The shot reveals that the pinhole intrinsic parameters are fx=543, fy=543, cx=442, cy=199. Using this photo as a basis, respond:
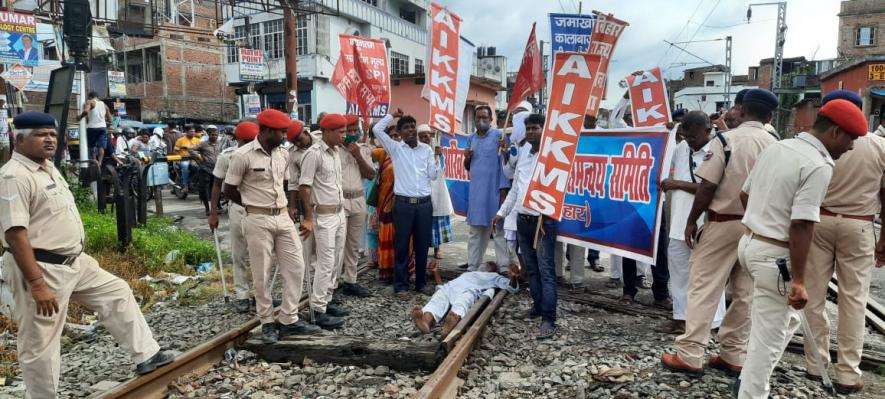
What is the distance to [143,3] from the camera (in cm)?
3406

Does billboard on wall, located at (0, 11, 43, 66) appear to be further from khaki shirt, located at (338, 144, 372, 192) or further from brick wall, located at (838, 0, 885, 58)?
brick wall, located at (838, 0, 885, 58)

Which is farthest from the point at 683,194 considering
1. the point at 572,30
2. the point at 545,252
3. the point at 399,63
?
the point at 399,63

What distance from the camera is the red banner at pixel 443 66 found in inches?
251

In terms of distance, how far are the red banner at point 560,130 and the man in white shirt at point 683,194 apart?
0.85 m

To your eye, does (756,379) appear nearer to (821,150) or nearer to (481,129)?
(821,150)

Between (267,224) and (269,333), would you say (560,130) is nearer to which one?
(267,224)

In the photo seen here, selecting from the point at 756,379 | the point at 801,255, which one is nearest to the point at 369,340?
the point at 756,379

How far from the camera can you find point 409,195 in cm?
632

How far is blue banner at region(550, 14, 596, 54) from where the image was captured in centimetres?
669

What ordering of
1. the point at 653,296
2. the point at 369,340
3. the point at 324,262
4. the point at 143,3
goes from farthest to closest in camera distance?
the point at 143,3
the point at 653,296
the point at 324,262
the point at 369,340

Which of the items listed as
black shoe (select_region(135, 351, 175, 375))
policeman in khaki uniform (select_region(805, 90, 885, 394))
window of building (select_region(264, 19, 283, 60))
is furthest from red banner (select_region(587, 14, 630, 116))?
window of building (select_region(264, 19, 283, 60))

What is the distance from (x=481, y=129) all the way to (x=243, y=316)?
3461mm

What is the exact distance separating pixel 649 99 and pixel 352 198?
12.4ft

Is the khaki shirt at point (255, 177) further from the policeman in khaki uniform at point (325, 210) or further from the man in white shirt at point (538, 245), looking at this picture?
the man in white shirt at point (538, 245)
